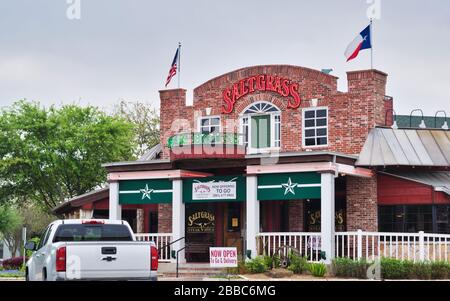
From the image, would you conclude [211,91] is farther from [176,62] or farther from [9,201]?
[9,201]

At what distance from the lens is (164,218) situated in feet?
137

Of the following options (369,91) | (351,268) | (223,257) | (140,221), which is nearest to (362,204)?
(369,91)

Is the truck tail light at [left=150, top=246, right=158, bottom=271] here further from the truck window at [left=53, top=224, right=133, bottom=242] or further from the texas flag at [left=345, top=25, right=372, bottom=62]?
the texas flag at [left=345, top=25, right=372, bottom=62]

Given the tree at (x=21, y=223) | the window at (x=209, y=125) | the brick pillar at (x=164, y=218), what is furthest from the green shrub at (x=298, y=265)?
the tree at (x=21, y=223)

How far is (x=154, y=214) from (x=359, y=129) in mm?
11115

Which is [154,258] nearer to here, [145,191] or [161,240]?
[161,240]

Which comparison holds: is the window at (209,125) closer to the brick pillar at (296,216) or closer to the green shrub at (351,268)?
the brick pillar at (296,216)

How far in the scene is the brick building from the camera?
34875mm

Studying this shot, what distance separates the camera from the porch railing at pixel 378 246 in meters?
31.8

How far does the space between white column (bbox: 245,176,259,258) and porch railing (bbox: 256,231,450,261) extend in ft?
0.73

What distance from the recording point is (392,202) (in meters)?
36.2

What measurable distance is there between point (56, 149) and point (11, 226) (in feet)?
124

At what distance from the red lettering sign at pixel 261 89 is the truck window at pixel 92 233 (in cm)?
1739
